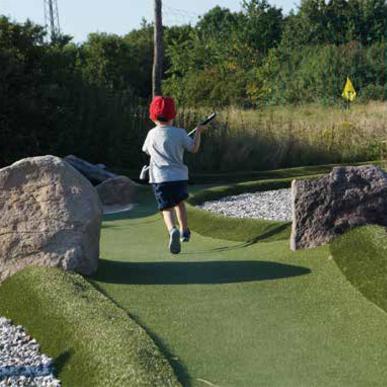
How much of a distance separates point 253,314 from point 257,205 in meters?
7.17

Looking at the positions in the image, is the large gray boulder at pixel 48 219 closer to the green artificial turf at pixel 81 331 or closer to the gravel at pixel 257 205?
the green artificial turf at pixel 81 331

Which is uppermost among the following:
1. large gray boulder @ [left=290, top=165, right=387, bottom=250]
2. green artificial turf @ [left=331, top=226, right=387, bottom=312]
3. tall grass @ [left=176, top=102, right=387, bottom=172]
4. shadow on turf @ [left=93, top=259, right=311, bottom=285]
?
large gray boulder @ [left=290, top=165, right=387, bottom=250]

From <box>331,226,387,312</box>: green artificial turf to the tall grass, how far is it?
12.9 m

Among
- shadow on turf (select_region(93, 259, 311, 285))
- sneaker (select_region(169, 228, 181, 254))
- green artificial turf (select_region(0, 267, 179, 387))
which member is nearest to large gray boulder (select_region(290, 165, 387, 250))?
shadow on turf (select_region(93, 259, 311, 285))

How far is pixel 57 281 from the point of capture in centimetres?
769

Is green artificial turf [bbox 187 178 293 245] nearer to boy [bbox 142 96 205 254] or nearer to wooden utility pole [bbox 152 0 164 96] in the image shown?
boy [bbox 142 96 205 254]

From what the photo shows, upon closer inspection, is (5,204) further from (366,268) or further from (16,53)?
(16,53)

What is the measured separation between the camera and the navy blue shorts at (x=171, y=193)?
9055 millimetres

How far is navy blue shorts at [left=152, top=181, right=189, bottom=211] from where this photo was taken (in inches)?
356

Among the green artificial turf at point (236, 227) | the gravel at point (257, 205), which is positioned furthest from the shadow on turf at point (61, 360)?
the gravel at point (257, 205)

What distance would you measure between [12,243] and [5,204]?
1.29 ft

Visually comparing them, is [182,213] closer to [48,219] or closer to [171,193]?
[171,193]

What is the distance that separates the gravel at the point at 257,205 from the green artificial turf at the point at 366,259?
3.95m

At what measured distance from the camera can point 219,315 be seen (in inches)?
274
